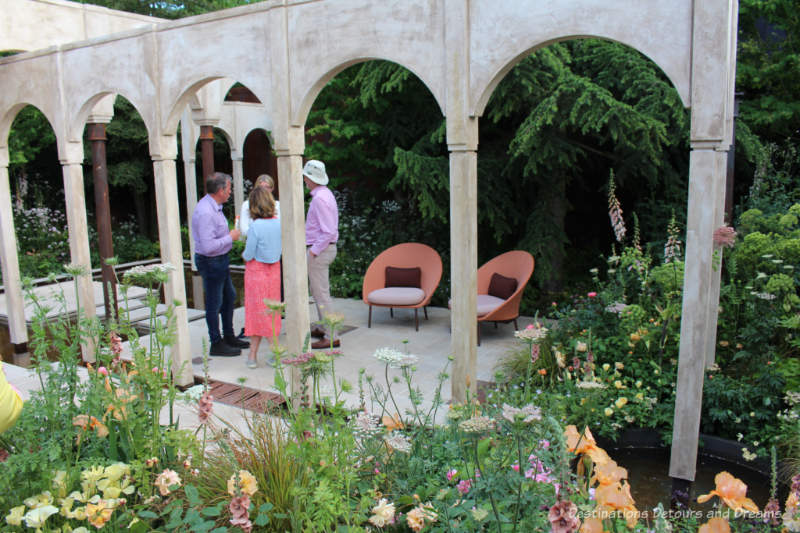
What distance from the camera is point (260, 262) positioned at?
6230mm

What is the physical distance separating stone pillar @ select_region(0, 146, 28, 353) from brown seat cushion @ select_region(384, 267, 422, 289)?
4.51 metres

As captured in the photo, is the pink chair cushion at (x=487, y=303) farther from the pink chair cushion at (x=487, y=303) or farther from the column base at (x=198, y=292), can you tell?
the column base at (x=198, y=292)

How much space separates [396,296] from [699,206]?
4.48 metres

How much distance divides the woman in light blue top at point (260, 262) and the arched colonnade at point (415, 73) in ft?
2.09

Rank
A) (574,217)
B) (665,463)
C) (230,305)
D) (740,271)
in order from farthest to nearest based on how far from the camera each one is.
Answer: (574,217)
(230,305)
(740,271)
(665,463)

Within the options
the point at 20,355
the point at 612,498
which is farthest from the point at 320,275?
the point at 612,498

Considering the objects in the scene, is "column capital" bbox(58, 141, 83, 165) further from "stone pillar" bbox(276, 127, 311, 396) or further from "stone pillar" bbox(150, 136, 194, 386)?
"stone pillar" bbox(276, 127, 311, 396)

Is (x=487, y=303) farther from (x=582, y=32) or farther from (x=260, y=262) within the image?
(x=582, y=32)

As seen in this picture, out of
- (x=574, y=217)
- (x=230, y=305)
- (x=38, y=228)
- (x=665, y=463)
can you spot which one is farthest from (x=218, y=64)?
(x=38, y=228)

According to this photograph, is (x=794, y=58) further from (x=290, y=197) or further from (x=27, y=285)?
(x=27, y=285)

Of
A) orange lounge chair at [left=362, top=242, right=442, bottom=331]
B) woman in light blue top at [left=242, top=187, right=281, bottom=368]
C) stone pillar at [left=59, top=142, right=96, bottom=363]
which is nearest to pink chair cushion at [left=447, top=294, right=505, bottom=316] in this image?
orange lounge chair at [left=362, top=242, right=442, bottom=331]

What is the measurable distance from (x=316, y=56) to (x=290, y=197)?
3.58 ft

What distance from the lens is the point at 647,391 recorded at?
473 centimetres

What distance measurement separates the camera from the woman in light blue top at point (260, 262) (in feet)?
20.0
